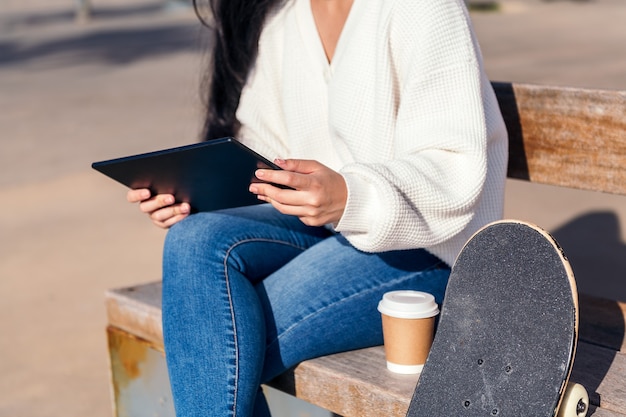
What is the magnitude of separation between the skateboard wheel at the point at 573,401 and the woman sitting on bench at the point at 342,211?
0.45m

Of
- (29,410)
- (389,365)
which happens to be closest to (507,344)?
(389,365)

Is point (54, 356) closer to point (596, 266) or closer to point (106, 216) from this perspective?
point (106, 216)

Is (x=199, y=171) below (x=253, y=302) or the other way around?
the other way around

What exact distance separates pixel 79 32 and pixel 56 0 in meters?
16.3

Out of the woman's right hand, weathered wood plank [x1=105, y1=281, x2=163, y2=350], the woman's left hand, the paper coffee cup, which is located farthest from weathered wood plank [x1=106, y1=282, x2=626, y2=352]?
the woman's left hand

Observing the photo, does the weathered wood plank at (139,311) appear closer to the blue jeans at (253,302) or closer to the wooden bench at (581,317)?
the wooden bench at (581,317)

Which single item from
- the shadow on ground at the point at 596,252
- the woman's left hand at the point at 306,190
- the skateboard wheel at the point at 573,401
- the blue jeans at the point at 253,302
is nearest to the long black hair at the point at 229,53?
the blue jeans at the point at 253,302

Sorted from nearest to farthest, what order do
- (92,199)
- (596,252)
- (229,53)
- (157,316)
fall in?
(157,316)
(229,53)
(596,252)
(92,199)

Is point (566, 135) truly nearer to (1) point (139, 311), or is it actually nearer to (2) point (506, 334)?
(2) point (506, 334)

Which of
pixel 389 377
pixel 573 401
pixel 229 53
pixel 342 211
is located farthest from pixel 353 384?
pixel 229 53

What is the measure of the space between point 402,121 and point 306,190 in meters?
0.31

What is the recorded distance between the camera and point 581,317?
2.17 m

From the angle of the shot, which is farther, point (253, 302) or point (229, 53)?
point (229, 53)

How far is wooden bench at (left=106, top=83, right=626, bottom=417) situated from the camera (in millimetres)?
1836
